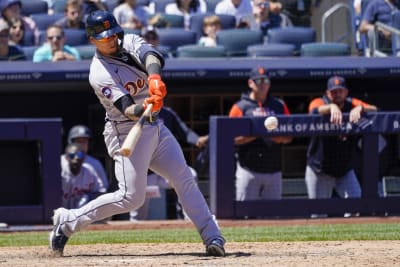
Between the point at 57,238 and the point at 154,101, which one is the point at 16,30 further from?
the point at 154,101

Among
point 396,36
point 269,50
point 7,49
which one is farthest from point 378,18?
point 7,49

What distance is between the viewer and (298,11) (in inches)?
517

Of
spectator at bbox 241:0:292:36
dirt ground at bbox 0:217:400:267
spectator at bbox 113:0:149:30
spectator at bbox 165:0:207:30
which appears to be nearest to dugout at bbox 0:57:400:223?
spectator at bbox 113:0:149:30

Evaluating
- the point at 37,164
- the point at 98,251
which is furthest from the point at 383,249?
the point at 37,164

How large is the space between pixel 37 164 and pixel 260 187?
2.25 meters

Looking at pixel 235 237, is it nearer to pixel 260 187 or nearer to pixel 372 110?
pixel 260 187

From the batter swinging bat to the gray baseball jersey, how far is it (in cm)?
24

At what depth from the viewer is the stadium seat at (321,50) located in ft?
37.9

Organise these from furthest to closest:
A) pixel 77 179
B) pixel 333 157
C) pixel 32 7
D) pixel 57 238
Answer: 1. pixel 32 7
2. pixel 77 179
3. pixel 333 157
4. pixel 57 238

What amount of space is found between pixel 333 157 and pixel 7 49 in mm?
3790

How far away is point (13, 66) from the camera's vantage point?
420 inches

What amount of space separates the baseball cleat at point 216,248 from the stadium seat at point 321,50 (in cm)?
576

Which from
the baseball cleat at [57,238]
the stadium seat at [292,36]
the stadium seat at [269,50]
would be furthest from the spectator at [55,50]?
the baseball cleat at [57,238]

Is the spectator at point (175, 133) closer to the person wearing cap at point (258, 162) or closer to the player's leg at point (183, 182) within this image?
the person wearing cap at point (258, 162)
